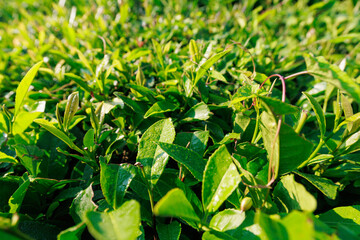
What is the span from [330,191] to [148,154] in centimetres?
60

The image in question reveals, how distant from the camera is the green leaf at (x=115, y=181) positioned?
2.33 ft

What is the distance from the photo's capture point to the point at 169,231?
0.73 meters

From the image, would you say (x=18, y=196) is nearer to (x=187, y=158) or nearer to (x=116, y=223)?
(x=116, y=223)

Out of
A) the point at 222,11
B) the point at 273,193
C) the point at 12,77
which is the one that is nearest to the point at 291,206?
the point at 273,193

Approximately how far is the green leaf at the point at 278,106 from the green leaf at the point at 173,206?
308mm

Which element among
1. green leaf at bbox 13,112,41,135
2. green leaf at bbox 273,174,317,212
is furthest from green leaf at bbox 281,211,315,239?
green leaf at bbox 13,112,41,135

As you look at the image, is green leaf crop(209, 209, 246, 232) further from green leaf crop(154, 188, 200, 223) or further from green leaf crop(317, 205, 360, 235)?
green leaf crop(317, 205, 360, 235)

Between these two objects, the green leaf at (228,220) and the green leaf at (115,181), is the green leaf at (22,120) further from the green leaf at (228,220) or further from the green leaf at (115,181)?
the green leaf at (228,220)

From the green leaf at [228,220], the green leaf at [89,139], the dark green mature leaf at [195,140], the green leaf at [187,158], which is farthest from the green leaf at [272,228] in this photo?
the green leaf at [89,139]

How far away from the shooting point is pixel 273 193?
0.77 m

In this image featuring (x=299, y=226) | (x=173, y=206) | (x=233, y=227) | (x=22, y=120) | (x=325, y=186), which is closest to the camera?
(x=299, y=226)

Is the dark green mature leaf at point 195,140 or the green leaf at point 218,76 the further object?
the green leaf at point 218,76

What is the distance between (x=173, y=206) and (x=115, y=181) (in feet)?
0.82

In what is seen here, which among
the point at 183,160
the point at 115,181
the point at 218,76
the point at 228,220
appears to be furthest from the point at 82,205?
the point at 218,76
